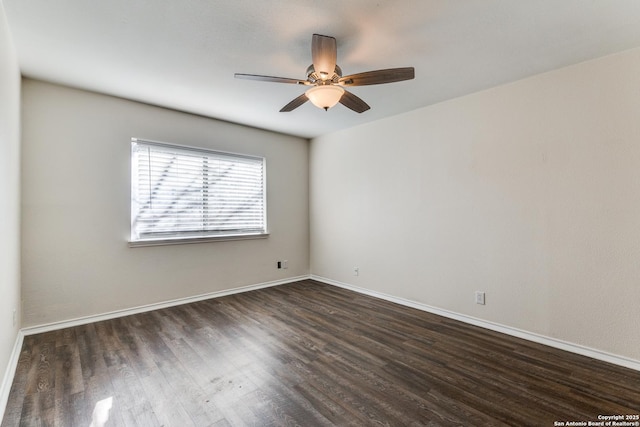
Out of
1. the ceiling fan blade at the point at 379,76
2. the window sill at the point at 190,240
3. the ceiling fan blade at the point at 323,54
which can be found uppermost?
the ceiling fan blade at the point at 323,54

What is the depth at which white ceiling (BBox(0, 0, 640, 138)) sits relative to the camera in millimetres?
1791

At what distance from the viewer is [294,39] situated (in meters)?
2.10

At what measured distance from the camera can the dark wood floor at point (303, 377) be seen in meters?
1.70

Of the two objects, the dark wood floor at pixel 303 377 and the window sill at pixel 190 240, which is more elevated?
the window sill at pixel 190 240

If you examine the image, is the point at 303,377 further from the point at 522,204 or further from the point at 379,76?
the point at 522,204

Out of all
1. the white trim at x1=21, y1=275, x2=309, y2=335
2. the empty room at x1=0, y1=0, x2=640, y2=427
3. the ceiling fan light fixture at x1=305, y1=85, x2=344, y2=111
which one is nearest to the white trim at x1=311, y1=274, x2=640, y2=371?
the empty room at x1=0, y1=0, x2=640, y2=427

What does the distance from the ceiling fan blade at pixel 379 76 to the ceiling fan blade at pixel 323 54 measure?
12 cm

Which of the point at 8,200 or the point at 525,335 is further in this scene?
the point at 525,335

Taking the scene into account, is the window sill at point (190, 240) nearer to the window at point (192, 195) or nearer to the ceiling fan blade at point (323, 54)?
the window at point (192, 195)

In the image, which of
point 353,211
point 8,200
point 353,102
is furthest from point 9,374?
point 353,211

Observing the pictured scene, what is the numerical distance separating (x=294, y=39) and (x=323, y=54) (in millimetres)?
425

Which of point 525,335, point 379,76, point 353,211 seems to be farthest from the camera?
point 353,211

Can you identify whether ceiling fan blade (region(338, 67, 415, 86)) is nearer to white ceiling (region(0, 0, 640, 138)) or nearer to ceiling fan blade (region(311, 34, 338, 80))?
ceiling fan blade (region(311, 34, 338, 80))

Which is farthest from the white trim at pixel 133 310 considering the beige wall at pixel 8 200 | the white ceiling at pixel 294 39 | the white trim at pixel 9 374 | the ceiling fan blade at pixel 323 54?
the ceiling fan blade at pixel 323 54
